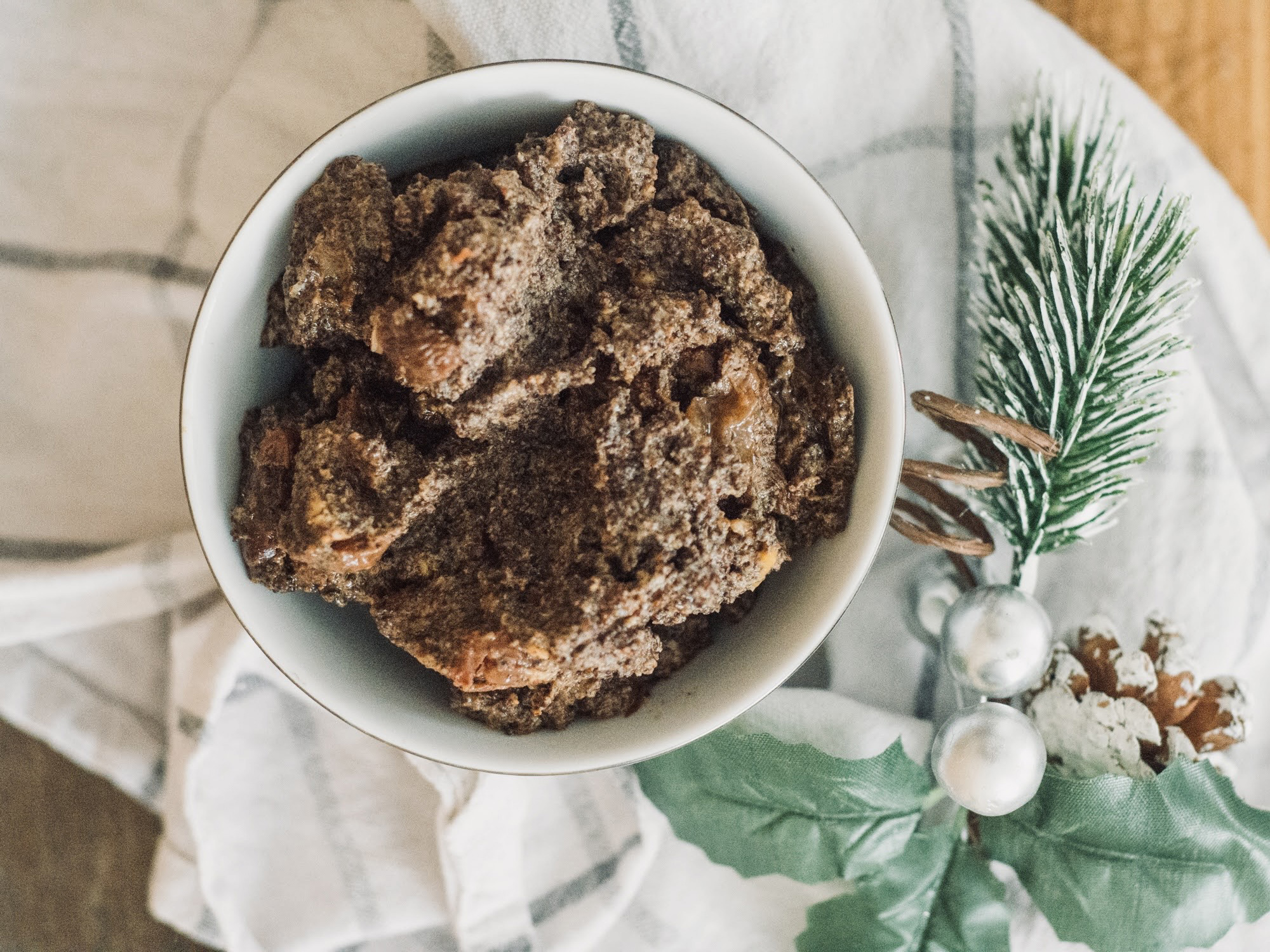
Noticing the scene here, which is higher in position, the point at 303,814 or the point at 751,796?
the point at 751,796

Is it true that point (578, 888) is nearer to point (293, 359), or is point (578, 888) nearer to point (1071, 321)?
point (293, 359)

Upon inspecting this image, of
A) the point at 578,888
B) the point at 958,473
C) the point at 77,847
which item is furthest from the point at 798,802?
the point at 77,847

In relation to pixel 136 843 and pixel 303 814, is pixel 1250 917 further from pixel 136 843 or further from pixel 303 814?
pixel 136 843

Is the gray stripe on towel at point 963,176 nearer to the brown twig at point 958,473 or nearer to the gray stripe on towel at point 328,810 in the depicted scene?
A: the brown twig at point 958,473

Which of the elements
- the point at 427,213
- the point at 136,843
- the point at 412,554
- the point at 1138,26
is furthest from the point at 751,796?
the point at 1138,26

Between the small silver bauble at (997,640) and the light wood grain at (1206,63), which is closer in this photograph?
the small silver bauble at (997,640)

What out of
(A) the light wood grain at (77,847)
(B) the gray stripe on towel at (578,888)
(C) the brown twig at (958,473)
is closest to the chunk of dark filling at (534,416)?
(C) the brown twig at (958,473)

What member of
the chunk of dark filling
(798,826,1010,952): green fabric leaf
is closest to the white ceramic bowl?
the chunk of dark filling
